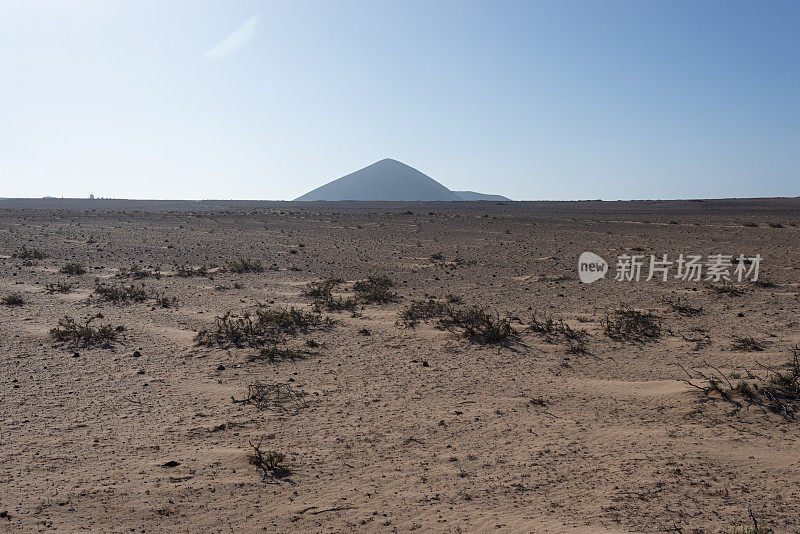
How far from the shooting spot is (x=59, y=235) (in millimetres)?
24891

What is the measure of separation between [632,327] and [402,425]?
480 centimetres

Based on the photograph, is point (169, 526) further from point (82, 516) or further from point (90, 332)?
point (90, 332)

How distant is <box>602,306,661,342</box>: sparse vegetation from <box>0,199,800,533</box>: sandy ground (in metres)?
0.21

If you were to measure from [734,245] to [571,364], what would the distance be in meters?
16.1

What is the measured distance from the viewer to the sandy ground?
385 cm

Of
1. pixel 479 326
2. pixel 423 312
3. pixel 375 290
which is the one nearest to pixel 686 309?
pixel 479 326

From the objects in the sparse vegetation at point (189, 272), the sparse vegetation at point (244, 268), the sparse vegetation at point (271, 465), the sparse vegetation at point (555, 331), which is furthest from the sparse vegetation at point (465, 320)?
the sparse vegetation at point (189, 272)

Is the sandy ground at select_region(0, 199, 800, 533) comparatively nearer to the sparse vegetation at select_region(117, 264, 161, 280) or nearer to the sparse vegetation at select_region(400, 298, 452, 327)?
the sparse vegetation at select_region(400, 298, 452, 327)

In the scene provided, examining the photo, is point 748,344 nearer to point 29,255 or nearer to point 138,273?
point 138,273

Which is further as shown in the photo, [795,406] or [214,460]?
[795,406]

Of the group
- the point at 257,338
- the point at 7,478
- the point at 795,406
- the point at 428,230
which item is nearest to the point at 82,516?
the point at 7,478

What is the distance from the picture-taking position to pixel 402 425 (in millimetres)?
5363

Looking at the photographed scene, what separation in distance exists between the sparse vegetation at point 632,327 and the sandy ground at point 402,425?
0.70ft

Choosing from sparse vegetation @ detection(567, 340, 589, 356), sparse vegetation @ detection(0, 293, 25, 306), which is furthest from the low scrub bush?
sparse vegetation @ detection(567, 340, 589, 356)
